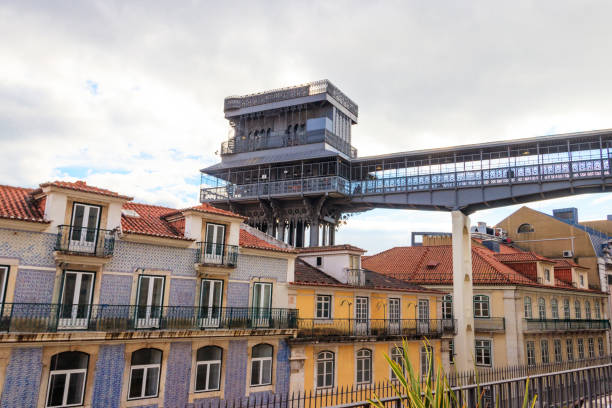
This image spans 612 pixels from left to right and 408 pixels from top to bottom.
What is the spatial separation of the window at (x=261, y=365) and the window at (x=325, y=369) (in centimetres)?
306

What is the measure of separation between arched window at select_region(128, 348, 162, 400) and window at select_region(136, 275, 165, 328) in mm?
1180

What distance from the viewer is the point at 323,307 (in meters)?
27.9

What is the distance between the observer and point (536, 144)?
34.0 metres

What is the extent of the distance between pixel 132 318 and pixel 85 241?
3.71 meters

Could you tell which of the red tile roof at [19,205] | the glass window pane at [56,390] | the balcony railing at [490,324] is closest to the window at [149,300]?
the glass window pane at [56,390]

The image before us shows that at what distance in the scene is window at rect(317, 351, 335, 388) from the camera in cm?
2645

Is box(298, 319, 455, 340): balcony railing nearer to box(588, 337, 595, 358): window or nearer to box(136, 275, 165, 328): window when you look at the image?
box(136, 275, 165, 328): window

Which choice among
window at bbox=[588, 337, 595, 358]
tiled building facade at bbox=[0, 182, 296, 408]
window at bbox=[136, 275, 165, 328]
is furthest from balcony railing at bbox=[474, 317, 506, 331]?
window at bbox=[136, 275, 165, 328]

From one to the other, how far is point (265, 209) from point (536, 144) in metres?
21.1

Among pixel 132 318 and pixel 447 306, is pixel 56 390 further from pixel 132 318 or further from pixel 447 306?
pixel 447 306

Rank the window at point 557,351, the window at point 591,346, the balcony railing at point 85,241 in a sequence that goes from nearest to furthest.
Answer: the balcony railing at point 85,241 < the window at point 557,351 < the window at point 591,346

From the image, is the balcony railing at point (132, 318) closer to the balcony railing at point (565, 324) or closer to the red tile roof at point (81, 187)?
the red tile roof at point (81, 187)

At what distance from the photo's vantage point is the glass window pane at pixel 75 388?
A: 18955 mm

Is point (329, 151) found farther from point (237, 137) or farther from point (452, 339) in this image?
point (452, 339)
